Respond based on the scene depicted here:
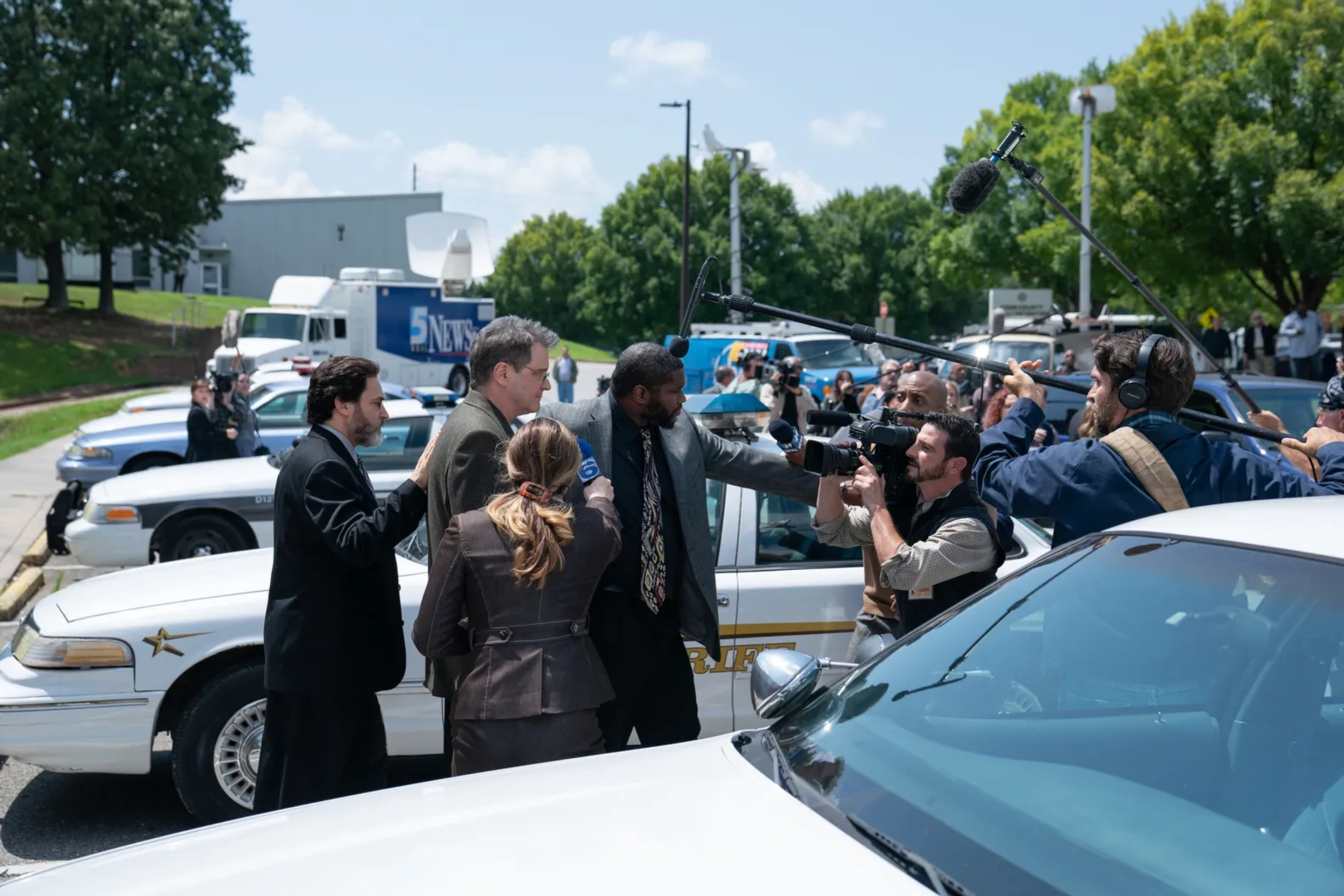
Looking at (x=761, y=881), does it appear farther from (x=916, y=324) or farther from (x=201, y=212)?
(x=916, y=324)

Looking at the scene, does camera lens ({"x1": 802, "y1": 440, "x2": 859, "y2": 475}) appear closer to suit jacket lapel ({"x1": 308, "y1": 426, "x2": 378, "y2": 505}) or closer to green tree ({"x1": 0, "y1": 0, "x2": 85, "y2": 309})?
suit jacket lapel ({"x1": 308, "y1": 426, "x2": 378, "y2": 505})

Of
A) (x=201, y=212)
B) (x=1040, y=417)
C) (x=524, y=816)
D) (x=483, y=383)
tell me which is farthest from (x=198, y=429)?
(x=201, y=212)

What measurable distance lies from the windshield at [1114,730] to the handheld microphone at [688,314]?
1.36 meters

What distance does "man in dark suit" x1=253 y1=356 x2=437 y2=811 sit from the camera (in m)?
3.72

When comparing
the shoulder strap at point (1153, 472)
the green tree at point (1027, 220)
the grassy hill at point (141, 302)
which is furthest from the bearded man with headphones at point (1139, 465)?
the grassy hill at point (141, 302)

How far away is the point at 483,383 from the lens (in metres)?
3.89

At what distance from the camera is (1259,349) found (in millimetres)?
25703

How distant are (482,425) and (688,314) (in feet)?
2.37

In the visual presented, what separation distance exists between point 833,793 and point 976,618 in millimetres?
618

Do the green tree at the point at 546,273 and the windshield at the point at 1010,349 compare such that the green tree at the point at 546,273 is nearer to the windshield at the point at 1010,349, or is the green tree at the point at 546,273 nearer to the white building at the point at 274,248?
the white building at the point at 274,248

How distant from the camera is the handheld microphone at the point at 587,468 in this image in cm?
361

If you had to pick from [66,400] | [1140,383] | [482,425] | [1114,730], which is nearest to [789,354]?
[66,400]

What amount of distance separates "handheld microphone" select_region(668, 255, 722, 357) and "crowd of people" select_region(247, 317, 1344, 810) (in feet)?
0.27

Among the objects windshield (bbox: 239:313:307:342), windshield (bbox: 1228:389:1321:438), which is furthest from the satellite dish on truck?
windshield (bbox: 1228:389:1321:438)
